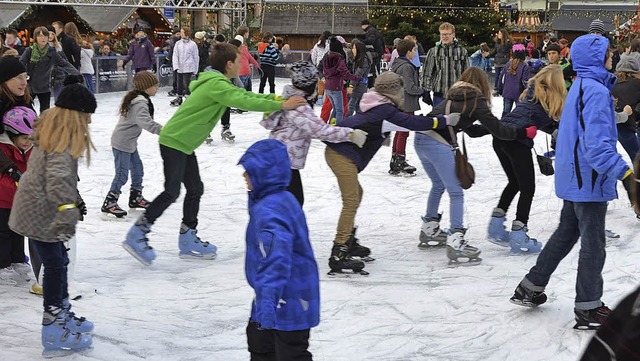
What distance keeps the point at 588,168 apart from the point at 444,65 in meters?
5.57

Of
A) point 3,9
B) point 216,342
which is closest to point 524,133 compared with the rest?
point 216,342

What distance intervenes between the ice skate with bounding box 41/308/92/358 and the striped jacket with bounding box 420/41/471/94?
20.8 ft

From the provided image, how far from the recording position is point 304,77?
227 inches

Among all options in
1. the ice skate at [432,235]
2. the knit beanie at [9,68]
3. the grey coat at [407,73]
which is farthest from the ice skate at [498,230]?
the knit beanie at [9,68]

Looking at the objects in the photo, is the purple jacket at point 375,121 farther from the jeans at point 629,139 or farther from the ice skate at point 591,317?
the jeans at point 629,139

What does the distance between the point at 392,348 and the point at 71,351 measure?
1.66 m

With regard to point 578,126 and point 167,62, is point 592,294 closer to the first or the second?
point 578,126

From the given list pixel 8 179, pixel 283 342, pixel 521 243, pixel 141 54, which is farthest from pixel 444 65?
pixel 141 54

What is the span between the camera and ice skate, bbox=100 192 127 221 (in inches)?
307

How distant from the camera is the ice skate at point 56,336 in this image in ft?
14.8

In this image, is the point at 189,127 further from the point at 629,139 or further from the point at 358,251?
the point at 629,139

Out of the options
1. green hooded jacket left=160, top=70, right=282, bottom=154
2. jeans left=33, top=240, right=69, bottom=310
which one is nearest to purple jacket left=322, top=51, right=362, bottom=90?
green hooded jacket left=160, top=70, right=282, bottom=154

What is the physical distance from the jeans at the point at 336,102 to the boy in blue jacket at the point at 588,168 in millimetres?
7187

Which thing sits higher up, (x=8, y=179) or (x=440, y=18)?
(x=440, y=18)
